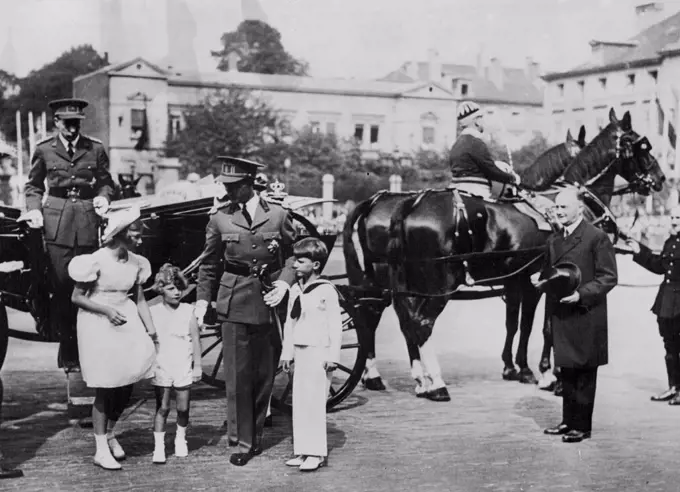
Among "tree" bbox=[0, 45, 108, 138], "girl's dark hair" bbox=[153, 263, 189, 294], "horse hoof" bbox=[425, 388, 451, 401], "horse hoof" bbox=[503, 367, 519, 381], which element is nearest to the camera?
"girl's dark hair" bbox=[153, 263, 189, 294]

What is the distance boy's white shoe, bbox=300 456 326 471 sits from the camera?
6.15m

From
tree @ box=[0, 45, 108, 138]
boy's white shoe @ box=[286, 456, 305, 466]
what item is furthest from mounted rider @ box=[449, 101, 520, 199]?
tree @ box=[0, 45, 108, 138]

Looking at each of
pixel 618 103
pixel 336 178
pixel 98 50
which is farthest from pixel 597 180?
pixel 98 50

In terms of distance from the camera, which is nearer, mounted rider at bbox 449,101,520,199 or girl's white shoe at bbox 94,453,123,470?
Result: girl's white shoe at bbox 94,453,123,470

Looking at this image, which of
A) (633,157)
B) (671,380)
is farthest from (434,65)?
(671,380)

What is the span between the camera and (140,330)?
20.8 feet

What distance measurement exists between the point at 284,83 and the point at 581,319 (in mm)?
55466

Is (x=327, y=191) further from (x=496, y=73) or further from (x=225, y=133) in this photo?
(x=496, y=73)

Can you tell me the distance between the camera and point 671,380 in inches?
344

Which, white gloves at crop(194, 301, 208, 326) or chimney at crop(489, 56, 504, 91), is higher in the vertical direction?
chimney at crop(489, 56, 504, 91)

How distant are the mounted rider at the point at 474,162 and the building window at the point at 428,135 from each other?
2157 inches

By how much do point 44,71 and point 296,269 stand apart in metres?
57.7

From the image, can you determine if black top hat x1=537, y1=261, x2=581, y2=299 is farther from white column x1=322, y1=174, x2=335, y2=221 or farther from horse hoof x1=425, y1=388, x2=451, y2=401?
white column x1=322, y1=174, x2=335, y2=221

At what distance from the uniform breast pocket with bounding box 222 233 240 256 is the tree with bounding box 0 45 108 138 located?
170ft
